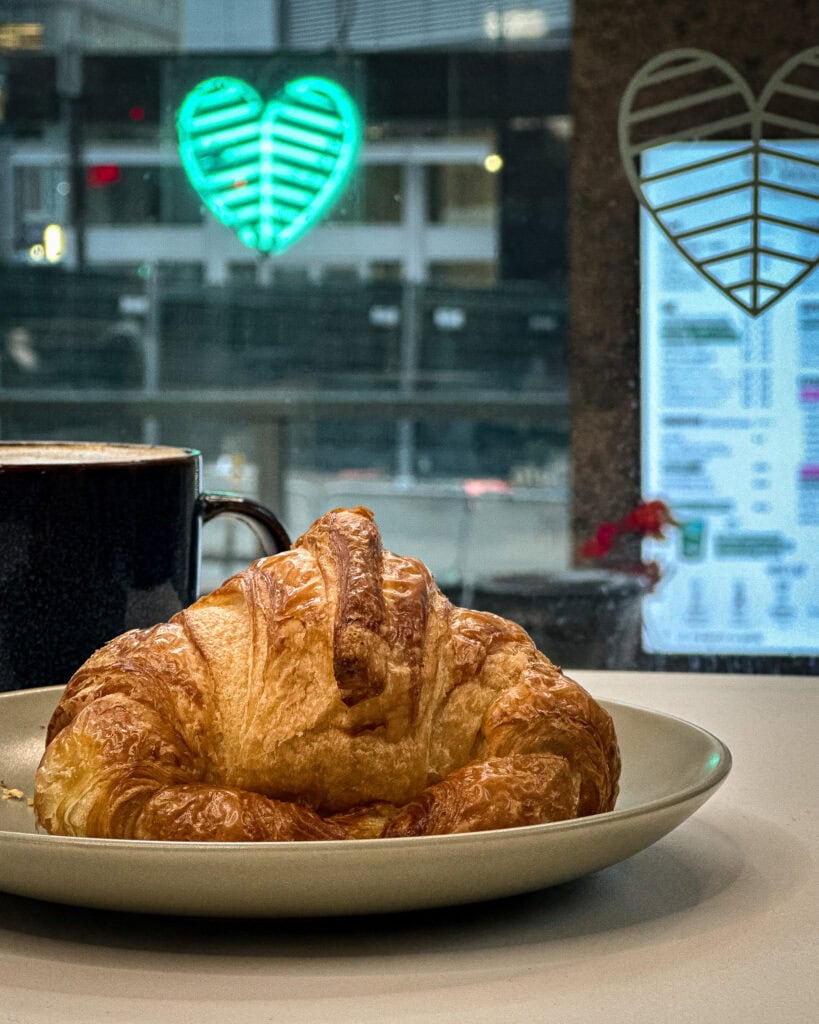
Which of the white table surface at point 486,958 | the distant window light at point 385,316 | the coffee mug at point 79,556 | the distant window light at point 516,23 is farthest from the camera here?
the distant window light at point 385,316

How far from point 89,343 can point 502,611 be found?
85 cm

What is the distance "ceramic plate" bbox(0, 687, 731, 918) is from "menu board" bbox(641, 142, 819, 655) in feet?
5.02

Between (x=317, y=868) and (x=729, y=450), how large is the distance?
1.68 metres

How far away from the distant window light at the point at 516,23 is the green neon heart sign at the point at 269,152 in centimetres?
25

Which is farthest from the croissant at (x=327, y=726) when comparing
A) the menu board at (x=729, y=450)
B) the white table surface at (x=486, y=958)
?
the menu board at (x=729, y=450)

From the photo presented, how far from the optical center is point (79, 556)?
2.01ft

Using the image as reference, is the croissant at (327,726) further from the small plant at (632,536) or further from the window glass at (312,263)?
the window glass at (312,263)

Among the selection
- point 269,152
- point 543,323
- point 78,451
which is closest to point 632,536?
point 543,323

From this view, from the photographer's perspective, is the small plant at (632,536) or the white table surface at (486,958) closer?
the white table surface at (486,958)

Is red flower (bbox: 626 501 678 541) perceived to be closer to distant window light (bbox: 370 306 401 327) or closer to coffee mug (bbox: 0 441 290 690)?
distant window light (bbox: 370 306 401 327)

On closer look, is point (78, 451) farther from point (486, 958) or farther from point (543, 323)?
point (543, 323)

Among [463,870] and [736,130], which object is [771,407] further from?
[463,870]

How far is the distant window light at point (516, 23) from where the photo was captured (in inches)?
85.2

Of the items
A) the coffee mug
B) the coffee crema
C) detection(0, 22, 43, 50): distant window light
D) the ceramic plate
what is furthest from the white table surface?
detection(0, 22, 43, 50): distant window light
